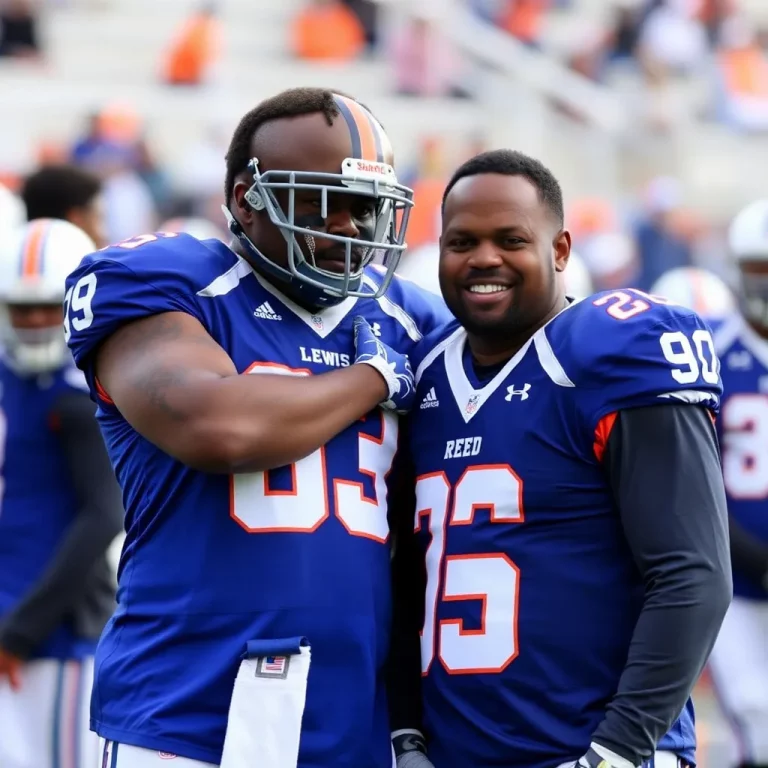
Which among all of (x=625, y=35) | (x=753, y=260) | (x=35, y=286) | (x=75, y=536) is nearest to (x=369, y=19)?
(x=625, y=35)

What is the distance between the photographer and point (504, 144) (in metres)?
15.6

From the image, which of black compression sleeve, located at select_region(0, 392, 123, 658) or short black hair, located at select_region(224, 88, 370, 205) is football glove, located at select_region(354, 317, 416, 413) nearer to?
short black hair, located at select_region(224, 88, 370, 205)

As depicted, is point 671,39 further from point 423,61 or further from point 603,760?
point 603,760

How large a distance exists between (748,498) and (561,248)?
223 cm

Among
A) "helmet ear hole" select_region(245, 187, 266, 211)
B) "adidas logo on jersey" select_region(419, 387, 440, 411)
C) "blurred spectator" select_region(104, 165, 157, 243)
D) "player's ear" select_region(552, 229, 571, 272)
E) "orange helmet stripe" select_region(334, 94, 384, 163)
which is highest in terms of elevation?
"orange helmet stripe" select_region(334, 94, 384, 163)

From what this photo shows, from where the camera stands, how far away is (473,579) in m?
3.00

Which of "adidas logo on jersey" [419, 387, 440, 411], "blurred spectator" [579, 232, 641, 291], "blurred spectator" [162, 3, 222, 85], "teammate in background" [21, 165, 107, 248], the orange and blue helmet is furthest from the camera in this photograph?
"blurred spectator" [162, 3, 222, 85]

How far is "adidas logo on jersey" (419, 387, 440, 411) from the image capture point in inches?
125

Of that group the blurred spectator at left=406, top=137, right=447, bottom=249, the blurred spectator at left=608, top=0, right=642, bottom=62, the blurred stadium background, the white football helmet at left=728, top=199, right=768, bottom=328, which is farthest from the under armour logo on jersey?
the blurred spectator at left=608, top=0, right=642, bottom=62

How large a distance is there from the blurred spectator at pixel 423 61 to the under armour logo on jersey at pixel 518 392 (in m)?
12.9

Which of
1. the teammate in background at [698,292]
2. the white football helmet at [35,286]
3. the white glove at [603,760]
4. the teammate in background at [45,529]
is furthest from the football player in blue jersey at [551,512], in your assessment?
the teammate in background at [698,292]

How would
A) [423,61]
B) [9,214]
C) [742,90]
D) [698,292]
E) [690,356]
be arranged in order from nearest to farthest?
[690,356], [9,214], [698,292], [423,61], [742,90]

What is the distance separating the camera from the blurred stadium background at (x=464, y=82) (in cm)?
1409

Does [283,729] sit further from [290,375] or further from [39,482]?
[39,482]
